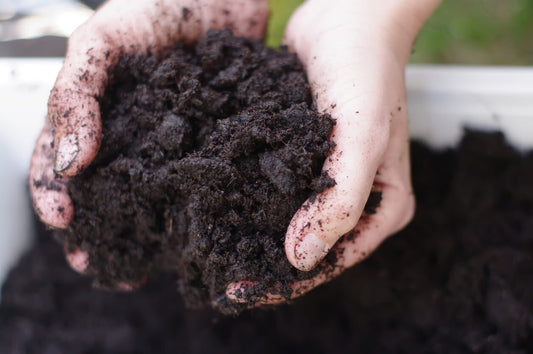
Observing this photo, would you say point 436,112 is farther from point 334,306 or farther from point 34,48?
point 34,48

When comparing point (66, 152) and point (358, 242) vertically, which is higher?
point (66, 152)

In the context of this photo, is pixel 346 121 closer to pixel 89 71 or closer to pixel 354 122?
pixel 354 122

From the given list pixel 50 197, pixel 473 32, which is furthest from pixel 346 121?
pixel 473 32

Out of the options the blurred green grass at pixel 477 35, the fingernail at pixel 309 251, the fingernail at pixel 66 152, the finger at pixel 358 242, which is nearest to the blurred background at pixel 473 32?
the blurred green grass at pixel 477 35

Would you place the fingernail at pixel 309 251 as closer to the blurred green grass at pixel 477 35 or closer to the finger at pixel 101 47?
the finger at pixel 101 47

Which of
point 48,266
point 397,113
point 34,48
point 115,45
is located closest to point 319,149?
point 397,113
